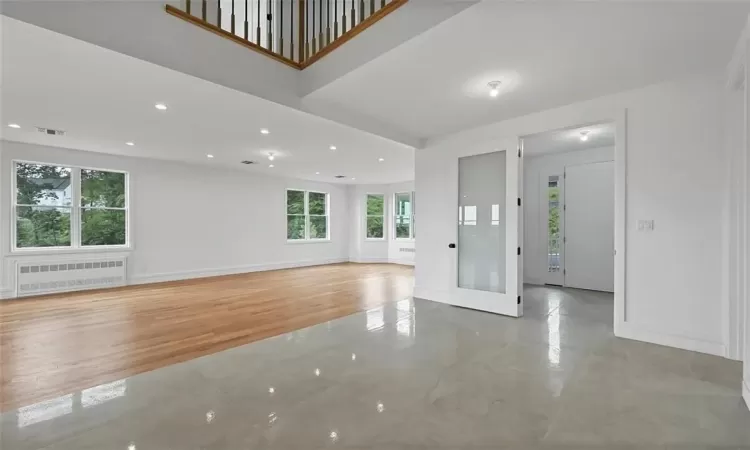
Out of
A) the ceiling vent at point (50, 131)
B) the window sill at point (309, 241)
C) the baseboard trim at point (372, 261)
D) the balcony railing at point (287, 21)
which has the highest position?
the balcony railing at point (287, 21)

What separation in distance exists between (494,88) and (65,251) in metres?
7.45

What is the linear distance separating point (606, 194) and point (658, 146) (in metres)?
2.80

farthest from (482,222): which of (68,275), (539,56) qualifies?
(68,275)

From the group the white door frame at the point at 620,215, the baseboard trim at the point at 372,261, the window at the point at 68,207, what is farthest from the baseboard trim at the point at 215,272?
the white door frame at the point at 620,215

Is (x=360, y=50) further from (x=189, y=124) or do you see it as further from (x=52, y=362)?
(x=52, y=362)

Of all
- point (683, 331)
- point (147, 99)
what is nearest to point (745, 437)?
point (683, 331)

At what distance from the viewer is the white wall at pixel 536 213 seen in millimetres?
6434

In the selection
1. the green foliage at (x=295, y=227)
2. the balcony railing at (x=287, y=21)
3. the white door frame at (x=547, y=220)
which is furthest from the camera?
the green foliage at (x=295, y=227)

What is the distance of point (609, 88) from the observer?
338 cm

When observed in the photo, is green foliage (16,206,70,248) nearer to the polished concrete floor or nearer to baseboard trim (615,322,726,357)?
the polished concrete floor

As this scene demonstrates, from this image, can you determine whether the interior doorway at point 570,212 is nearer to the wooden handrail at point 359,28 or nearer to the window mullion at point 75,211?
the wooden handrail at point 359,28

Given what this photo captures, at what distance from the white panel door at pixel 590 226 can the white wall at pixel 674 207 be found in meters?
2.63

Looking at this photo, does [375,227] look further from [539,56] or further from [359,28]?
[539,56]

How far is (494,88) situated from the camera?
332cm
